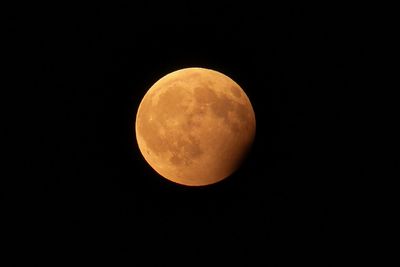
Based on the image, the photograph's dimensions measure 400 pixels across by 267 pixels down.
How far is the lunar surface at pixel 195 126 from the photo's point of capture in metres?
4.26

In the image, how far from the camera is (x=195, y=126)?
4219 mm

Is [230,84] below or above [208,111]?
above

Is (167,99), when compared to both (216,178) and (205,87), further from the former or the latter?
(216,178)

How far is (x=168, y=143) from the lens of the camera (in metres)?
4.35

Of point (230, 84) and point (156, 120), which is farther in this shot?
point (230, 84)

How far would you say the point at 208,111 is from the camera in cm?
427

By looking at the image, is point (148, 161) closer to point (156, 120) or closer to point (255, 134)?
point (156, 120)

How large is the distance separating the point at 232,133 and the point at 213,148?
0.35 meters

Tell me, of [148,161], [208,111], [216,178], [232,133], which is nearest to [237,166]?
[216,178]

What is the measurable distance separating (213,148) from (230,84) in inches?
42.7

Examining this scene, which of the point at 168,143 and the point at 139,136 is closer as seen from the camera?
the point at 168,143

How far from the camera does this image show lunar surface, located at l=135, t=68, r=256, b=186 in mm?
4258

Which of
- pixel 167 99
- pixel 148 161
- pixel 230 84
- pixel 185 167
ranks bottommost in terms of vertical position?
pixel 185 167

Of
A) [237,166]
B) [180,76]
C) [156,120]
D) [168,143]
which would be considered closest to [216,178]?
[237,166]
